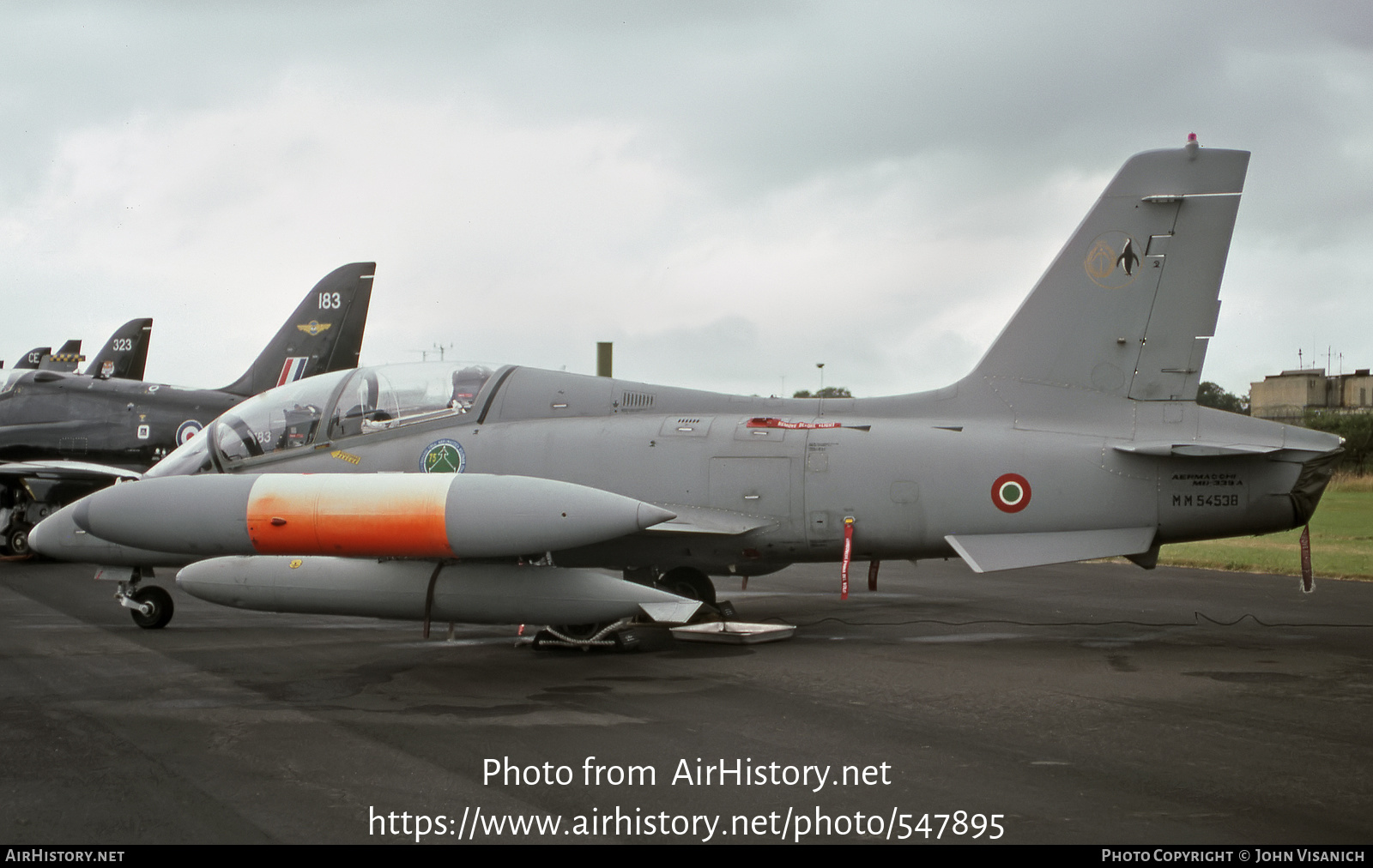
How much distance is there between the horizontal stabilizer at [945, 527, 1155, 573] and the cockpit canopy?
16.7ft

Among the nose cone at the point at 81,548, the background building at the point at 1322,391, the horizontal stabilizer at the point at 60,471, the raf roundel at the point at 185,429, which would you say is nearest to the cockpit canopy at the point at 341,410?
the nose cone at the point at 81,548

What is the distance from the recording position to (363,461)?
35.1 feet

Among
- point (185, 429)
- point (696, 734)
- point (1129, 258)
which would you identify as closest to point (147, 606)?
point (696, 734)

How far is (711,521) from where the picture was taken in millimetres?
10086

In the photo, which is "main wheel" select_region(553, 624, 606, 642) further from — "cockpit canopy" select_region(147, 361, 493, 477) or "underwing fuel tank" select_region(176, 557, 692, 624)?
"cockpit canopy" select_region(147, 361, 493, 477)

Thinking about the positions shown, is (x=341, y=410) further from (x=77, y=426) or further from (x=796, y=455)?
(x=77, y=426)

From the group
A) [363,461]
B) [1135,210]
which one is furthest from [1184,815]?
[363,461]

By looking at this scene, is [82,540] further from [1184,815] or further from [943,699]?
[1184,815]

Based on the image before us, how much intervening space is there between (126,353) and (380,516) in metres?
38.2

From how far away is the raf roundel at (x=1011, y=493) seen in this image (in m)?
9.75

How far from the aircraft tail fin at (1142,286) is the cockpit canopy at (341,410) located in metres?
5.35

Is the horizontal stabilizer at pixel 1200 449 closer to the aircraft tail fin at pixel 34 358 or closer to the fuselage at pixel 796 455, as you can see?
the fuselage at pixel 796 455

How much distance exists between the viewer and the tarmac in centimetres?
484
